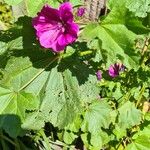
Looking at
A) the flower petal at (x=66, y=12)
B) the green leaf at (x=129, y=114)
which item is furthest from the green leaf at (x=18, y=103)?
the green leaf at (x=129, y=114)

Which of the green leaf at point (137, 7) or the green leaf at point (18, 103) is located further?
the green leaf at point (18, 103)

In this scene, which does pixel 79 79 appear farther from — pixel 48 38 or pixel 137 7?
pixel 137 7

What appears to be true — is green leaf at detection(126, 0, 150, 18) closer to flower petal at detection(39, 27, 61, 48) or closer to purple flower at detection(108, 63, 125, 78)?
flower petal at detection(39, 27, 61, 48)

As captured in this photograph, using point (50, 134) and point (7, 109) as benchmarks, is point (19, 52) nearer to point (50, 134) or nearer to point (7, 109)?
point (7, 109)

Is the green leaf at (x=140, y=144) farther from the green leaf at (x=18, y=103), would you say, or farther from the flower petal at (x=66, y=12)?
the flower petal at (x=66, y=12)

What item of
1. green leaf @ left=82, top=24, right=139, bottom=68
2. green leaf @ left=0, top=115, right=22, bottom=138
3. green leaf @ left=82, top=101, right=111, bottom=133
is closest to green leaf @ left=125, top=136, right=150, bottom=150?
green leaf @ left=82, top=101, right=111, bottom=133

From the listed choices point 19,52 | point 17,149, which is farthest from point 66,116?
point 17,149
